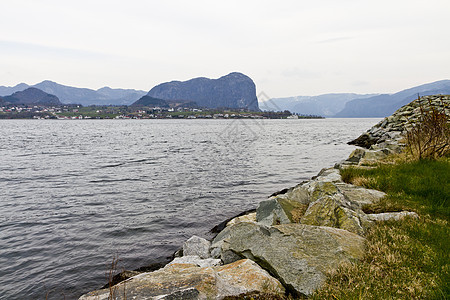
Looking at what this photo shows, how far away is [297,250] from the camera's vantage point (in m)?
5.96

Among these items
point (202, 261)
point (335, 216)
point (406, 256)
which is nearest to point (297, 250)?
point (406, 256)

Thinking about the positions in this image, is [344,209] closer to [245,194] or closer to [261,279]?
[261,279]

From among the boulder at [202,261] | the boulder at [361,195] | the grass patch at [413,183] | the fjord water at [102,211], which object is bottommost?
the fjord water at [102,211]

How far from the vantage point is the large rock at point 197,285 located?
181 inches

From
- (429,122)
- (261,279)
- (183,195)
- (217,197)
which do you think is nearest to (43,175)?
(183,195)

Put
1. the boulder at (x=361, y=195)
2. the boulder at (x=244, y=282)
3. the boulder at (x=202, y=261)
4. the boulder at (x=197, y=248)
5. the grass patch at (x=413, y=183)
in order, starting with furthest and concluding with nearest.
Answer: the boulder at (x=197, y=248)
the boulder at (x=361, y=195)
the grass patch at (x=413, y=183)
the boulder at (x=202, y=261)
the boulder at (x=244, y=282)

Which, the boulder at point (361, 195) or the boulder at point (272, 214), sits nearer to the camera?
the boulder at point (361, 195)

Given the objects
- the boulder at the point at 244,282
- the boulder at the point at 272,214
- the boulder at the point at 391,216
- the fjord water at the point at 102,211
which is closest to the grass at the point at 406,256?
the boulder at the point at 391,216

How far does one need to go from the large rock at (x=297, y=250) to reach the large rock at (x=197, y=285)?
41cm

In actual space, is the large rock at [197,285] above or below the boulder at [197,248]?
above

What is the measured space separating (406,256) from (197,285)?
13.8 feet

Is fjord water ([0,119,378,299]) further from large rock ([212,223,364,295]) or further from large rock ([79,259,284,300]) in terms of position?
large rock ([212,223,364,295])

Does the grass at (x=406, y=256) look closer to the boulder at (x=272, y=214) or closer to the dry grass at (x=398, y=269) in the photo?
the dry grass at (x=398, y=269)

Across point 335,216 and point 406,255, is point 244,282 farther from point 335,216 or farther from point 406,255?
point 335,216
